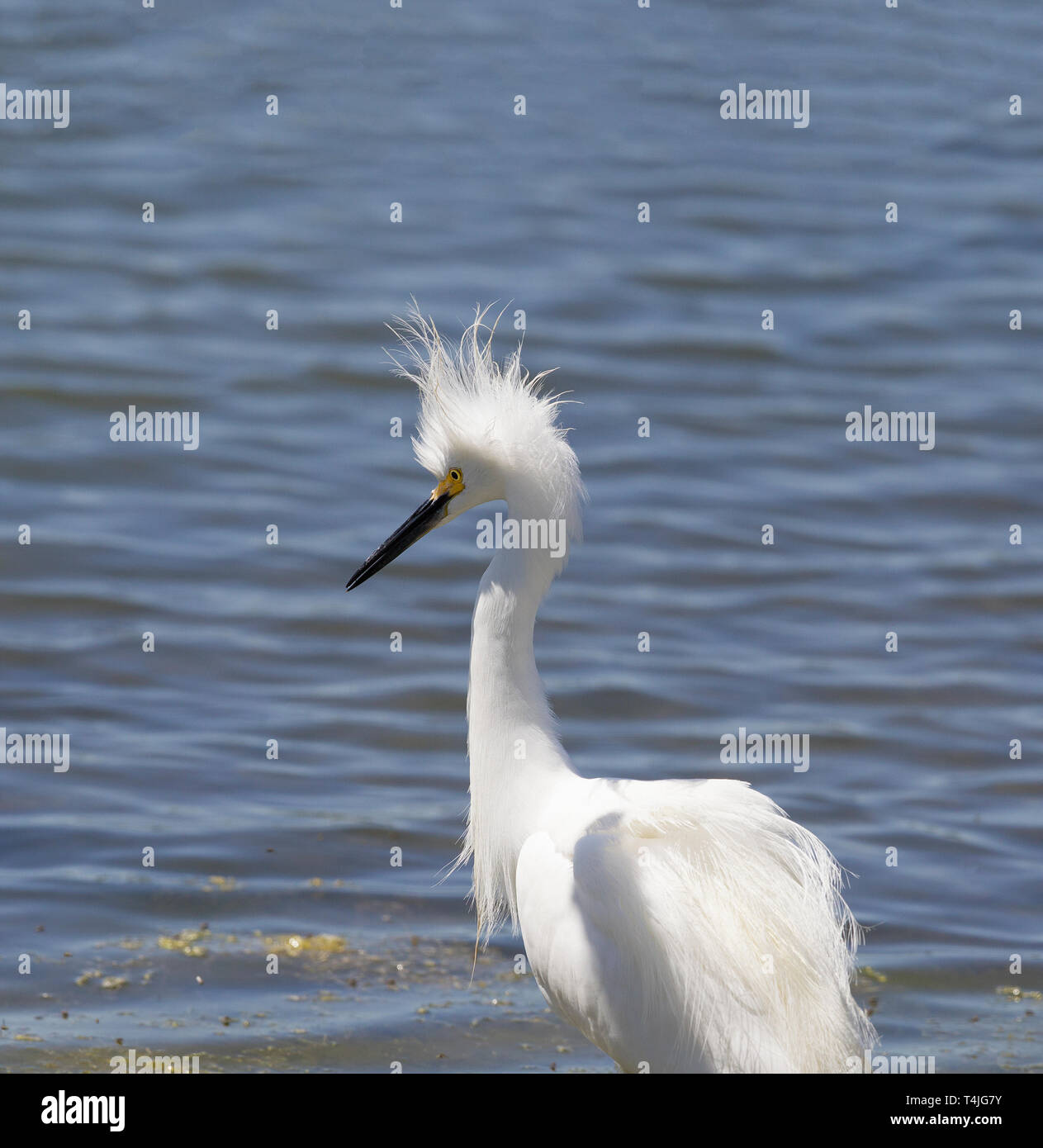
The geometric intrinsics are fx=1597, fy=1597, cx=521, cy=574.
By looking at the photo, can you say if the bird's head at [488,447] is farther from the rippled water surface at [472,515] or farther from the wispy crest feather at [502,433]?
the rippled water surface at [472,515]

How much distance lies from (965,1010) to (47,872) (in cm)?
420

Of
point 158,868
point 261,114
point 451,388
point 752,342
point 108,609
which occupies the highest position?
point 261,114

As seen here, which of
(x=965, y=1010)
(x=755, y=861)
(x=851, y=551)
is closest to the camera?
(x=755, y=861)

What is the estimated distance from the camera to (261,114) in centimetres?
1883

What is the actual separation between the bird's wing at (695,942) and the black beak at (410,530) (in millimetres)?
1202

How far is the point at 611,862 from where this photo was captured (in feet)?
16.5

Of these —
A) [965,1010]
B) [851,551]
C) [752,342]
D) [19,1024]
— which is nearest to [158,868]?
[19,1024]

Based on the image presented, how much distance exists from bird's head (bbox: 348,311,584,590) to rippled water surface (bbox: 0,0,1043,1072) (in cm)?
228

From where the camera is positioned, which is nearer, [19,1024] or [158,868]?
[19,1024]

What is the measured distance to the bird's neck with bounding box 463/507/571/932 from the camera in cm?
542

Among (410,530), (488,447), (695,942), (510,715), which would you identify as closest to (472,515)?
(410,530)

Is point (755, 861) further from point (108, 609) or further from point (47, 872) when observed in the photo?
point (108, 609)

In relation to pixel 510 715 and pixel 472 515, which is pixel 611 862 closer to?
pixel 510 715

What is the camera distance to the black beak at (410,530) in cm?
556
